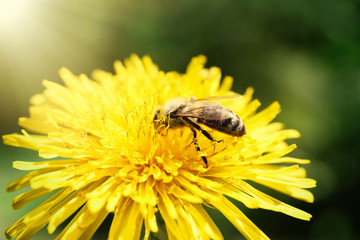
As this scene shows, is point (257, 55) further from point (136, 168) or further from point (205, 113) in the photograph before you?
point (136, 168)

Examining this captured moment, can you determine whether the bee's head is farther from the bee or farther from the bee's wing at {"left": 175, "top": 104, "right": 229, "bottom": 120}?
the bee's wing at {"left": 175, "top": 104, "right": 229, "bottom": 120}

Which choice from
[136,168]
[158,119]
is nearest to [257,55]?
[158,119]

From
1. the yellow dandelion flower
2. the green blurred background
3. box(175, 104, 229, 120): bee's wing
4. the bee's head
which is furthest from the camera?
the green blurred background

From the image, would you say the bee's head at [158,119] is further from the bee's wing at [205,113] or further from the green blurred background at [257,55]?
the green blurred background at [257,55]

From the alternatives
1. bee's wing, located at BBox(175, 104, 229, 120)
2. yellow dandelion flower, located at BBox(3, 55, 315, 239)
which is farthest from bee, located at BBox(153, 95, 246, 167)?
yellow dandelion flower, located at BBox(3, 55, 315, 239)

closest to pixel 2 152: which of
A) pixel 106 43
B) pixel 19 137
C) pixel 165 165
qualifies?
pixel 19 137

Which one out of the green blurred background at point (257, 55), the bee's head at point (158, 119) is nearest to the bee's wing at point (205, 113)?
the bee's head at point (158, 119)
